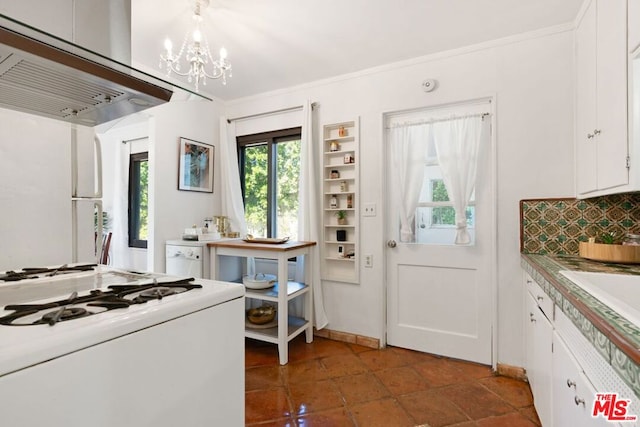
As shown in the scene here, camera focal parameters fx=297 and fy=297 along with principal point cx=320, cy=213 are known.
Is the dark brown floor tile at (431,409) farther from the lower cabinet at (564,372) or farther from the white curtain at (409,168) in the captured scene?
the white curtain at (409,168)

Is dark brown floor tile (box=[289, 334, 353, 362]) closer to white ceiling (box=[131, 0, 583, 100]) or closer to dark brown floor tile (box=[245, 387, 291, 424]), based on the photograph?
dark brown floor tile (box=[245, 387, 291, 424])

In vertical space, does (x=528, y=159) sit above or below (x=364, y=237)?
above

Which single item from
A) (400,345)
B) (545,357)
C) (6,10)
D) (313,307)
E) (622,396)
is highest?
(6,10)

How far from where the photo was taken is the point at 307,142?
286 centimetres

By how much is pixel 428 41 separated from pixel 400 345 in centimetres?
252

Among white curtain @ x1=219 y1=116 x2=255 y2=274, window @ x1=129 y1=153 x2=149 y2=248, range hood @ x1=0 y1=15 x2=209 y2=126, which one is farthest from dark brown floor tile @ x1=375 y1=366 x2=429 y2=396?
window @ x1=129 y1=153 x2=149 y2=248

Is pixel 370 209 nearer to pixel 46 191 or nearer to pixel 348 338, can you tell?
pixel 348 338

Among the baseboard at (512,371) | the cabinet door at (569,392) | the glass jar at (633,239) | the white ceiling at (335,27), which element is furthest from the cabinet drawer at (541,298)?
the white ceiling at (335,27)

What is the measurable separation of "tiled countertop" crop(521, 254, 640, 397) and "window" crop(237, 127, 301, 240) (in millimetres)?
2308

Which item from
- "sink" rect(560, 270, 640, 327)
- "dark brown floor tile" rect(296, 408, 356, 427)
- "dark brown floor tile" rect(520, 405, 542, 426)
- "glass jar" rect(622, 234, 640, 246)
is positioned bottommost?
"dark brown floor tile" rect(296, 408, 356, 427)

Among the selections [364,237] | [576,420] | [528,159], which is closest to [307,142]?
[364,237]

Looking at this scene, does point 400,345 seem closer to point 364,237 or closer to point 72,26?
point 364,237

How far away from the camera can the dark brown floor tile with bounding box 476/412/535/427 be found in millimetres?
1697

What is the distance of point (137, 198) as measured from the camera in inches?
149
